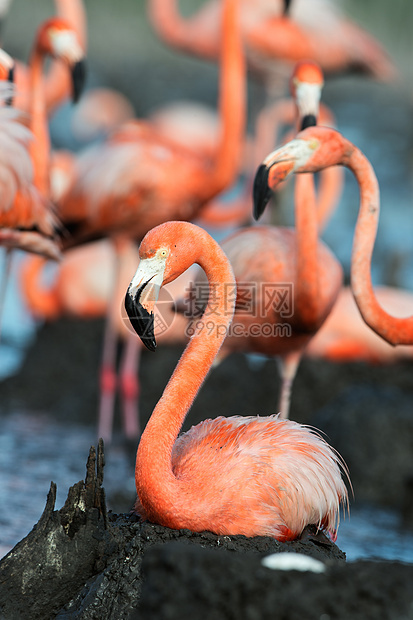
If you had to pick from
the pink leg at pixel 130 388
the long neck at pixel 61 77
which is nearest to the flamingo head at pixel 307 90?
the pink leg at pixel 130 388

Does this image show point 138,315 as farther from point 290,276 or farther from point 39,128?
point 39,128

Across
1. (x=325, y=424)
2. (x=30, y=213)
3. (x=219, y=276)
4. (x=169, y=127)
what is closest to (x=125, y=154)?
(x=30, y=213)

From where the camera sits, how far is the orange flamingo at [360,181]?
11.4ft

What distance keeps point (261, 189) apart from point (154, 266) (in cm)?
85

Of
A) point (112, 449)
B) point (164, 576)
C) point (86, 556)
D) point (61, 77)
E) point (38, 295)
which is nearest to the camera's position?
point (164, 576)

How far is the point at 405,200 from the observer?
12.4 meters

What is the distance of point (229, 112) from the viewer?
232 inches

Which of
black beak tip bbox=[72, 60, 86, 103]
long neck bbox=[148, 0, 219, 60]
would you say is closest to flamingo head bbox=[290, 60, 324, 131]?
black beak tip bbox=[72, 60, 86, 103]

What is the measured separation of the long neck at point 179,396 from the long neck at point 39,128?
7.88ft

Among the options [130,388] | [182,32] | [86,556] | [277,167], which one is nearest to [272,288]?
[277,167]

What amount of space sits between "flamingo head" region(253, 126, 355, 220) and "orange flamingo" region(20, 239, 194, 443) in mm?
2804

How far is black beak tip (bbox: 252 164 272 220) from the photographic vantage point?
136 inches

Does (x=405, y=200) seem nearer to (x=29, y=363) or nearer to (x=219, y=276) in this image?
(x=29, y=363)

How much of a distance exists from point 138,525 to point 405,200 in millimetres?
10220
